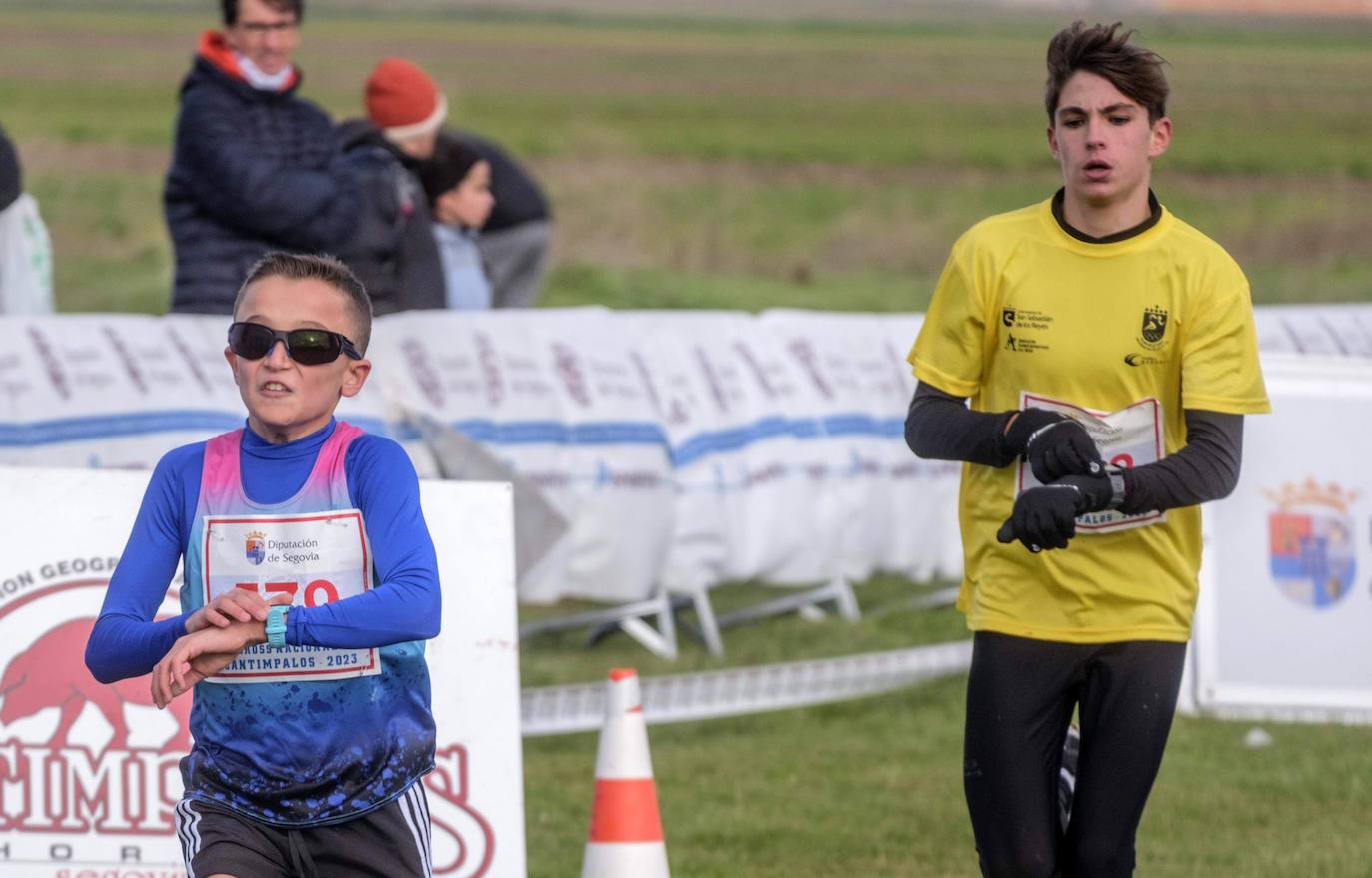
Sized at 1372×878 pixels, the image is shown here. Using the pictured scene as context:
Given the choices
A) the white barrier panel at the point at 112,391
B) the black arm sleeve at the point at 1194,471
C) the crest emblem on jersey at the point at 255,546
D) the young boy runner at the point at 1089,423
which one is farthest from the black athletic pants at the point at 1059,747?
the white barrier panel at the point at 112,391

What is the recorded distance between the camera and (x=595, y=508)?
32.3 ft

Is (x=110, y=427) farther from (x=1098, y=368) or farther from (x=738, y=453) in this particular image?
(x=1098, y=368)

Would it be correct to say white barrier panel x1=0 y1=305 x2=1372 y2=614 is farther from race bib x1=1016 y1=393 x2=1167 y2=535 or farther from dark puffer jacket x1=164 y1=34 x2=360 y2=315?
race bib x1=1016 y1=393 x2=1167 y2=535

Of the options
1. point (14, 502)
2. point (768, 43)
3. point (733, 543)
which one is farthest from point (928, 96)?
point (14, 502)

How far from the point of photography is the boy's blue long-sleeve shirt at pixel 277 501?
3742 mm

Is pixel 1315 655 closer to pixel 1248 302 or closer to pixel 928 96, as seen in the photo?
pixel 1248 302

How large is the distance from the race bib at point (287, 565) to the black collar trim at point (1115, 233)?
1.75 meters

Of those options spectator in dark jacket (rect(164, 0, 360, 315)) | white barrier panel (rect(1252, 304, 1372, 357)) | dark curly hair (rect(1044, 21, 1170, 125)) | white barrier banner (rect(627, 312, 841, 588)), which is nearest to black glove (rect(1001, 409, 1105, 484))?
dark curly hair (rect(1044, 21, 1170, 125))

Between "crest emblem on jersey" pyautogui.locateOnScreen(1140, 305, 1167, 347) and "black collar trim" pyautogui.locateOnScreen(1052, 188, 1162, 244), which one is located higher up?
"black collar trim" pyautogui.locateOnScreen(1052, 188, 1162, 244)

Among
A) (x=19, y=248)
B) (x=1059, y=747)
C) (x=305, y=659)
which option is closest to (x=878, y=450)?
(x=19, y=248)

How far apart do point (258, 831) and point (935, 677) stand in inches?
242

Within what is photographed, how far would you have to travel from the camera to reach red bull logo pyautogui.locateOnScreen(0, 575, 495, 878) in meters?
5.36

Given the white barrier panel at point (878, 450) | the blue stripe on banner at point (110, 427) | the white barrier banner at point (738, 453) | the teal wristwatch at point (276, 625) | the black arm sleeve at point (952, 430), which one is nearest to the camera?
the teal wristwatch at point (276, 625)

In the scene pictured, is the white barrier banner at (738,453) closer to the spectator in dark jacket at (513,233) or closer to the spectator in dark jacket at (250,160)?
the spectator in dark jacket at (513,233)
